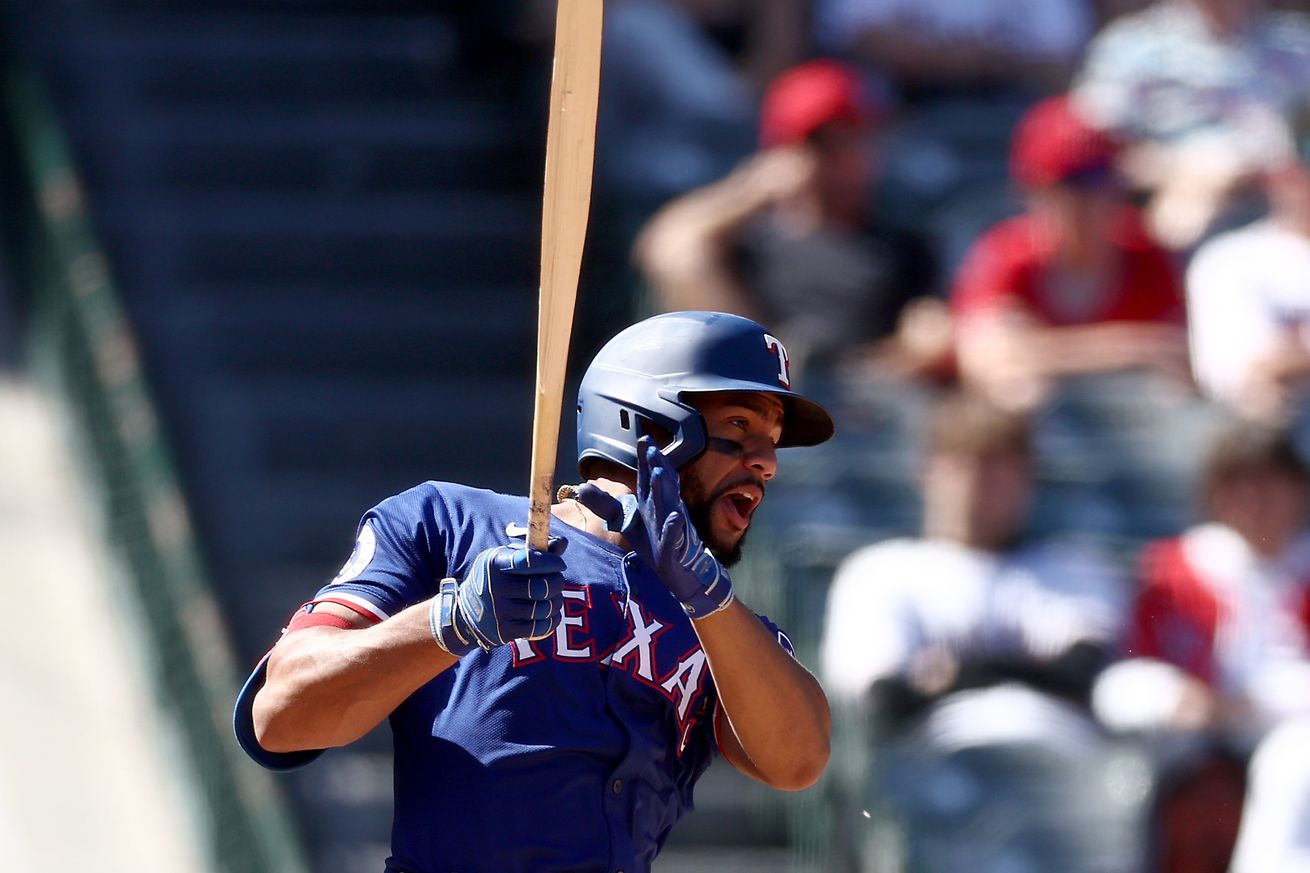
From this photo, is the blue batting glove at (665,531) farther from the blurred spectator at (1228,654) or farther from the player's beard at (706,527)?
the blurred spectator at (1228,654)

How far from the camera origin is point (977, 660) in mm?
5598

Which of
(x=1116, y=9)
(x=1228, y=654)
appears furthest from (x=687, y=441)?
(x=1116, y=9)

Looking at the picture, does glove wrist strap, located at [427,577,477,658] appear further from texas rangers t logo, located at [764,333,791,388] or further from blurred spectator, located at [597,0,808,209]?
blurred spectator, located at [597,0,808,209]

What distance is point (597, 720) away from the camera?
9.71 ft

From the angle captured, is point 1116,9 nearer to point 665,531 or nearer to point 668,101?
point 668,101

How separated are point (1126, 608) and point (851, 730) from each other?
0.79m

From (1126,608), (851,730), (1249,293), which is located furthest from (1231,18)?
(851,730)

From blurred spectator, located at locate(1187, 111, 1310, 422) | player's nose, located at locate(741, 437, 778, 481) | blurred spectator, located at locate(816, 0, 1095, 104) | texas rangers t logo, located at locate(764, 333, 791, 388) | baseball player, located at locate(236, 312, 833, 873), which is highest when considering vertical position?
blurred spectator, located at locate(816, 0, 1095, 104)

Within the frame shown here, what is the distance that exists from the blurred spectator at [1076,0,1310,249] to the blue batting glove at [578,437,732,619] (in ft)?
15.9

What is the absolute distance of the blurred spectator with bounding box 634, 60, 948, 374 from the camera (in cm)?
651

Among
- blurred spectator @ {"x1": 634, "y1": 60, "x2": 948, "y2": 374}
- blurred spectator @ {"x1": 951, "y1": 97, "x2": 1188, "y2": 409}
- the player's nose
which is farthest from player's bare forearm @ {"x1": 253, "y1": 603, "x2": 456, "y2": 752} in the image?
blurred spectator @ {"x1": 951, "y1": 97, "x2": 1188, "y2": 409}

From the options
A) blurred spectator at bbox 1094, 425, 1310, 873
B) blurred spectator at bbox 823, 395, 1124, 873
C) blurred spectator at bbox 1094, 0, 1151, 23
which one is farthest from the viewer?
blurred spectator at bbox 1094, 0, 1151, 23

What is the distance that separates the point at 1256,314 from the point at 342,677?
429cm

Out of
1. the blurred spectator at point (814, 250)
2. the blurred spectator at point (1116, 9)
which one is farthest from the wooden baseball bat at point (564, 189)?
the blurred spectator at point (1116, 9)
